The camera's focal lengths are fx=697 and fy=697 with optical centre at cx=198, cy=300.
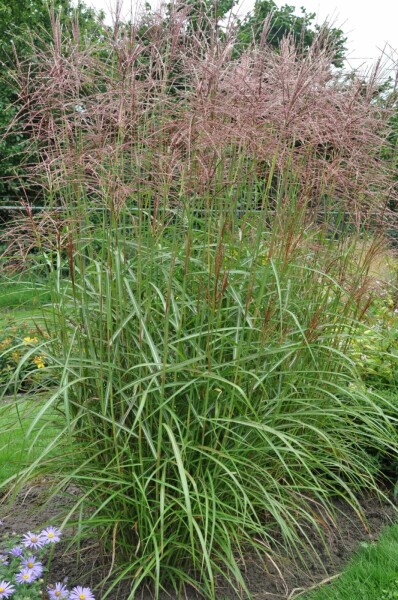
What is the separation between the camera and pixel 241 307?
3016 mm

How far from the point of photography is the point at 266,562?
328 centimetres

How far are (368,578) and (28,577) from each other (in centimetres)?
149

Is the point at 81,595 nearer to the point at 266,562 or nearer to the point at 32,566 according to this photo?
the point at 32,566

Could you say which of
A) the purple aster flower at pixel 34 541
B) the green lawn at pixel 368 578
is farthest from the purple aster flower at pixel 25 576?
the green lawn at pixel 368 578

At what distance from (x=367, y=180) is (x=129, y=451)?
70.9 inches

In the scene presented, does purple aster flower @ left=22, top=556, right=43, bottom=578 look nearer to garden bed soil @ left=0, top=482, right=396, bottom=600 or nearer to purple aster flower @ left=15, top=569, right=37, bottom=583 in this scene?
purple aster flower @ left=15, top=569, right=37, bottom=583

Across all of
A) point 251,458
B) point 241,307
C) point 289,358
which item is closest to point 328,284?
point 289,358

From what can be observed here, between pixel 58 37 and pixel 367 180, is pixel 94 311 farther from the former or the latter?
pixel 367 180

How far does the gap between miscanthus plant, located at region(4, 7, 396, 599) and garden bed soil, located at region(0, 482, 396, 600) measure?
0.07 meters

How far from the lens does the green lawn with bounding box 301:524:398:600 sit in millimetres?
3023

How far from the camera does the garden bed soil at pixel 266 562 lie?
3.02m

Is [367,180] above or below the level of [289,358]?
above

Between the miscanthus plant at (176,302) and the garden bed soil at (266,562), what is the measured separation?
0.24 ft

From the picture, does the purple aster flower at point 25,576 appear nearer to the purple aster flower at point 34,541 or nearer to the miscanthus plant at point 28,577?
the miscanthus plant at point 28,577
